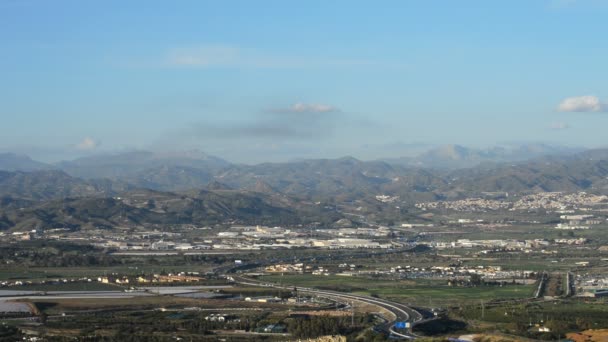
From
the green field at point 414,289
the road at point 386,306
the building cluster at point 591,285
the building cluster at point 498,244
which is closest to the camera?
the road at point 386,306

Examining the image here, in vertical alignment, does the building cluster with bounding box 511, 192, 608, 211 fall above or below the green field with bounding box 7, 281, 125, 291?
above

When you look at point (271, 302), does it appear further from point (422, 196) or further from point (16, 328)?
point (422, 196)

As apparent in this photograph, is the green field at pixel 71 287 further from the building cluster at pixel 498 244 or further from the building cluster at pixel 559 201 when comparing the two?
the building cluster at pixel 559 201

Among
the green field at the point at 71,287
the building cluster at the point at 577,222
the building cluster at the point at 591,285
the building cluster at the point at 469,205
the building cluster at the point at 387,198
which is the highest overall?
the building cluster at the point at 387,198

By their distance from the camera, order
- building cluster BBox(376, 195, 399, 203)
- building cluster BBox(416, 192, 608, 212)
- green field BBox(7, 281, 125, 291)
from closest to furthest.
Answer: green field BBox(7, 281, 125, 291) < building cluster BBox(416, 192, 608, 212) < building cluster BBox(376, 195, 399, 203)

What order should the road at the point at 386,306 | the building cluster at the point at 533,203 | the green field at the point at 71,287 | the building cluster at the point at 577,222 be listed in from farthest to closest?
the building cluster at the point at 533,203
the building cluster at the point at 577,222
the green field at the point at 71,287
the road at the point at 386,306

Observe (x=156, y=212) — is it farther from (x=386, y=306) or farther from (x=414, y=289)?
(x=386, y=306)

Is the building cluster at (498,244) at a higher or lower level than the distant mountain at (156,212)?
lower

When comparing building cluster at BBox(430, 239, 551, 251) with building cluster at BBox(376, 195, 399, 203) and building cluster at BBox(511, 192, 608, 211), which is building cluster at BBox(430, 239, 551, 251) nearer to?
building cluster at BBox(511, 192, 608, 211)

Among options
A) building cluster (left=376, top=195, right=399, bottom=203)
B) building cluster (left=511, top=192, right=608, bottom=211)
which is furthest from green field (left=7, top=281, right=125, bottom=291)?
building cluster (left=376, top=195, right=399, bottom=203)

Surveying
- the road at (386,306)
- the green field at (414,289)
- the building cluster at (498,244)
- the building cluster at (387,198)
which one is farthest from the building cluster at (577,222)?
the road at (386,306)

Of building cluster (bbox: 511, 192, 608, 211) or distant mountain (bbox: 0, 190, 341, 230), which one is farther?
building cluster (bbox: 511, 192, 608, 211)
